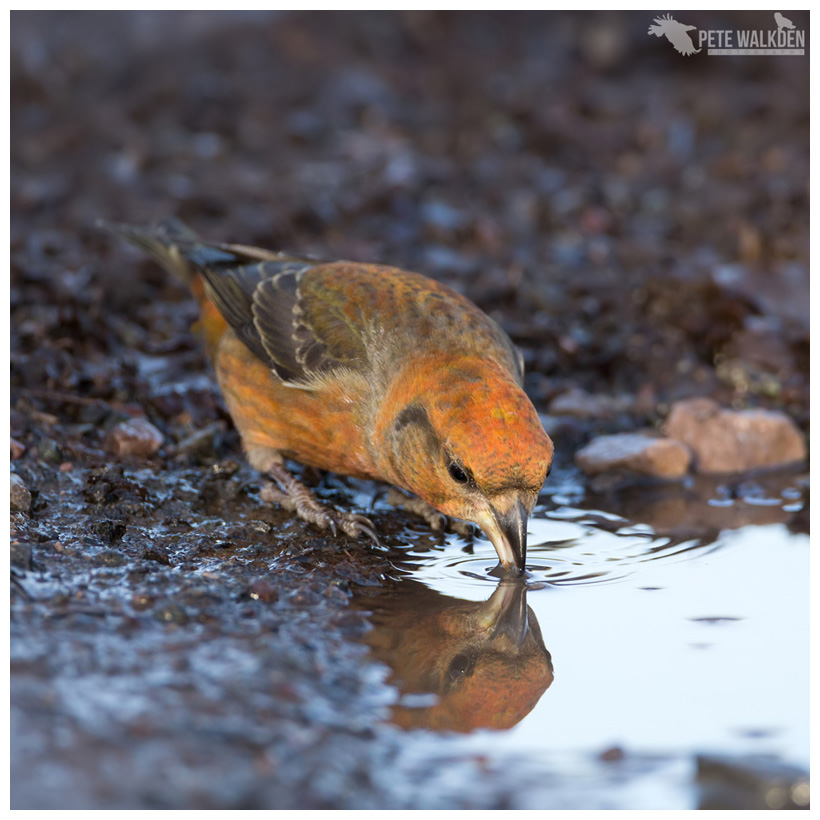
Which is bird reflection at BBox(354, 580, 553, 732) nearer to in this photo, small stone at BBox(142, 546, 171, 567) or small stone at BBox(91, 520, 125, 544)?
small stone at BBox(142, 546, 171, 567)

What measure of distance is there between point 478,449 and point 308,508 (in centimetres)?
121

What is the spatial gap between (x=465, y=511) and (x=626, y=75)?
25.6ft

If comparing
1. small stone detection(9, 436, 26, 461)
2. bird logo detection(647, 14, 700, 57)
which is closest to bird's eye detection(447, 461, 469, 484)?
small stone detection(9, 436, 26, 461)

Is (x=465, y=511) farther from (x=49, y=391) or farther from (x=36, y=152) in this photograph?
(x=36, y=152)

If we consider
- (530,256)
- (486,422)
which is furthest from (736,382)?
(486,422)

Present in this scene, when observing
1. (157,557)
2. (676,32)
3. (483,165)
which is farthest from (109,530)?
(676,32)

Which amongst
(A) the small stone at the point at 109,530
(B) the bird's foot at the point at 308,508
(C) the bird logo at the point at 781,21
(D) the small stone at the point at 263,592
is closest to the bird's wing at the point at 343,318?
(B) the bird's foot at the point at 308,508

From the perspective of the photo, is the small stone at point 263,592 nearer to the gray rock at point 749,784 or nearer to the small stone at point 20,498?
the small stone at point 20,498

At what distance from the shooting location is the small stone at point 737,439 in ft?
18.6

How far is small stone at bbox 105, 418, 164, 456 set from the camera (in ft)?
16.7

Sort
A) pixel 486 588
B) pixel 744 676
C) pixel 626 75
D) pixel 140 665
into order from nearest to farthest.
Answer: pixel 140 665 < pixel 744 676 < pixel 486 588 < pixel 626 75

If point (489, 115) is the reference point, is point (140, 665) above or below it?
below

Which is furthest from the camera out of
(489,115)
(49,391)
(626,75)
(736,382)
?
(626,75)
